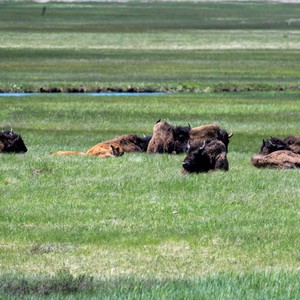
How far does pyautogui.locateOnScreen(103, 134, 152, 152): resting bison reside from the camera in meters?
22.6

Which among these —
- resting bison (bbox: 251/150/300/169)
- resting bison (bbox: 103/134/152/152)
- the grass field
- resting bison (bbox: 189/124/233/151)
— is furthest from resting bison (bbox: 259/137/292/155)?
resting bison (bbox: 103/134/152/152)

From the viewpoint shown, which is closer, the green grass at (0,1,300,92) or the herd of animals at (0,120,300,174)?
the herd of animals at (0,120,300,174)

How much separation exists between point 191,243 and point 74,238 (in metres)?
1.62

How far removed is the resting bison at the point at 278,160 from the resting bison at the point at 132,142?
151 inches

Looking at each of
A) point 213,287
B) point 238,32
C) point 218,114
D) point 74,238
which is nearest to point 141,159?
point 74,238

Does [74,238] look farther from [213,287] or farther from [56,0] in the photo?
[56,0]

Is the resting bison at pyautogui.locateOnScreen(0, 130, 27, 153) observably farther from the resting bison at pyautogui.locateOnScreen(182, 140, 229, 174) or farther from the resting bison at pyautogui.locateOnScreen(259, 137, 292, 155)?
the resting bison at pyautogui.locateOnScreen(259, 137, 292, 155)

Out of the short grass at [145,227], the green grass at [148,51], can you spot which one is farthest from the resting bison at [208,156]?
the green grass at [148,51]

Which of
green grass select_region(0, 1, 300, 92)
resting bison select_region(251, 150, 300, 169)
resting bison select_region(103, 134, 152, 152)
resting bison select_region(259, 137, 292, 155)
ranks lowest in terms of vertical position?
green grass select_region(0, 1, 300, 92)

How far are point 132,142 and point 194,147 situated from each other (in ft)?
14.3

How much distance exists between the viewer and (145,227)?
1416 centimetres

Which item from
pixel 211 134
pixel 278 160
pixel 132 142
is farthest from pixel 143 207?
pixel 132 142

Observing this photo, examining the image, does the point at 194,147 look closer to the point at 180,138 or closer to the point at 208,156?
the point at 208,156

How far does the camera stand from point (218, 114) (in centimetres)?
3391
